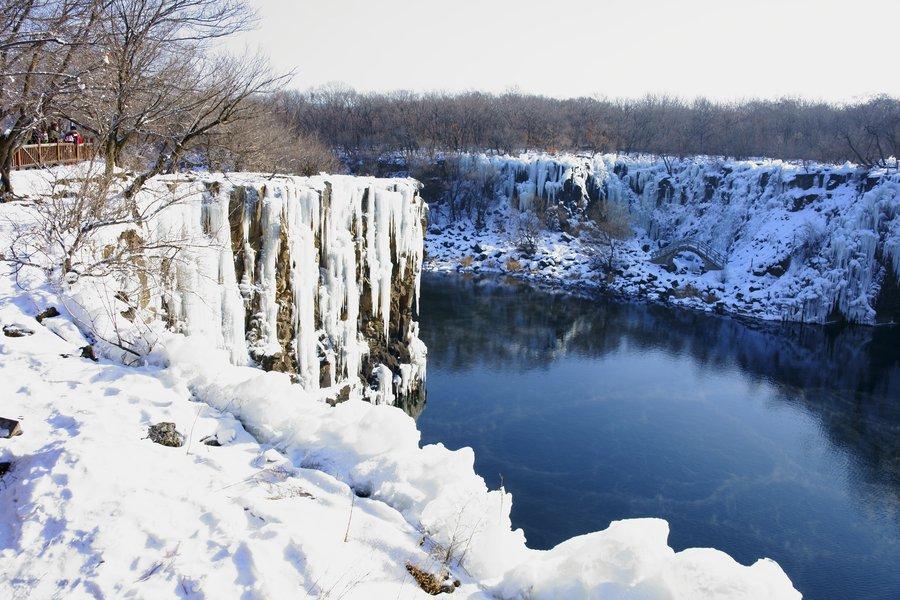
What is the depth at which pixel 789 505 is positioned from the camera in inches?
523

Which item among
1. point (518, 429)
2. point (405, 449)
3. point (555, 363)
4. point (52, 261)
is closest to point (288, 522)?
point (405, 449)

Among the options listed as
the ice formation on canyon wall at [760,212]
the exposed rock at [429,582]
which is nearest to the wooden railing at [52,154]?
the exposed rock at [429,582]

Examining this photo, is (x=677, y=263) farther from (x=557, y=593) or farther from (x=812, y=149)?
(x=557, y=593)

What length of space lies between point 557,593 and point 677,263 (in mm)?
36009

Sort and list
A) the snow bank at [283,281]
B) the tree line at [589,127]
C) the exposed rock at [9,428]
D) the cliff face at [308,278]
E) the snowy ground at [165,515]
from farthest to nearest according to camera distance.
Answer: the tree line at [589,127]
the cliff face at [308,278]
the snow bank at [283,281]
the exposed rock at [9,428]
the snowy ground at [165,515]

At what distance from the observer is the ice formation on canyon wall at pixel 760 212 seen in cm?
2972

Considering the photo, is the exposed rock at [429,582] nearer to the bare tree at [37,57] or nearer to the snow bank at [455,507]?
the snow bank at [455,507]

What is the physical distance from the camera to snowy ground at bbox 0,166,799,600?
2.93 meters

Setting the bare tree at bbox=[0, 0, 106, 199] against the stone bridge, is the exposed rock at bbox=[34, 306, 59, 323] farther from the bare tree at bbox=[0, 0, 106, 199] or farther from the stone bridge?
the stone bridge

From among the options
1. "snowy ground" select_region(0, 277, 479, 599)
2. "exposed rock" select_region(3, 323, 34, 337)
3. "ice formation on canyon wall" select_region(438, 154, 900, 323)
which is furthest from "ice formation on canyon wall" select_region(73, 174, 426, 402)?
"ice formation on canyon wall" select_region(438, 154, 900, 323)

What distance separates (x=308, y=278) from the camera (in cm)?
1233

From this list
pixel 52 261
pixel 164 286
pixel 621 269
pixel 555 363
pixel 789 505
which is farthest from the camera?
pixel 621 269

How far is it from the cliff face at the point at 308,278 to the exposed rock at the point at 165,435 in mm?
3917

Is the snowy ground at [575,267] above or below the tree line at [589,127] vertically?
below
